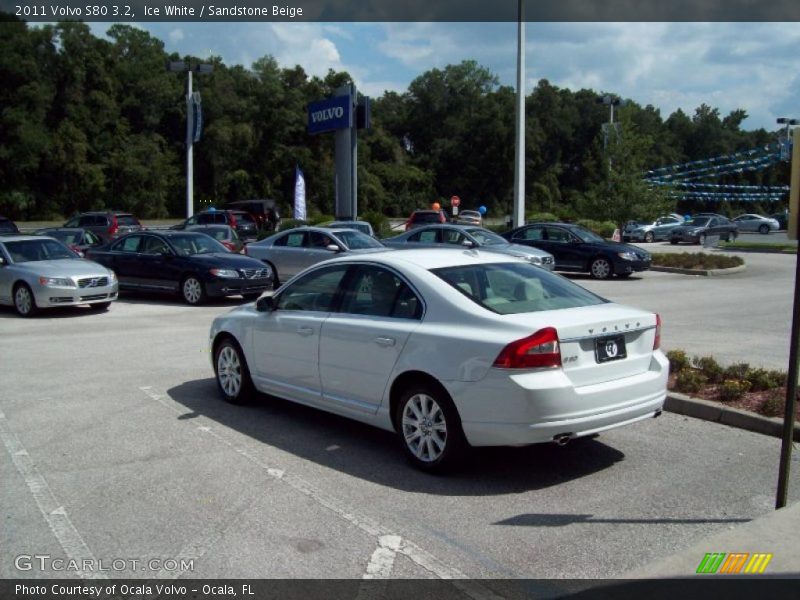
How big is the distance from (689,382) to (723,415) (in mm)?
630

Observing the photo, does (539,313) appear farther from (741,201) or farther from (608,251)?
(741,201)

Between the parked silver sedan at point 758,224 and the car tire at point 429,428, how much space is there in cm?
5803

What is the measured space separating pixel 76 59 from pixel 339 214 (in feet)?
129

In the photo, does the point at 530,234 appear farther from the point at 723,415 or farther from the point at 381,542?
the point at 381,542

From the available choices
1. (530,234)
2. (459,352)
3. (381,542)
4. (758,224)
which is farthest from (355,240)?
(758,224)

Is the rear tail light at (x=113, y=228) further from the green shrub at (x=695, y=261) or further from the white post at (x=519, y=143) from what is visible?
the green shrub at (x=695, y=261)

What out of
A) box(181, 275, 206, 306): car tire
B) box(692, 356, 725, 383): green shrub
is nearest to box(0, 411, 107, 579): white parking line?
box(692, 356, 725, 383): green shrub

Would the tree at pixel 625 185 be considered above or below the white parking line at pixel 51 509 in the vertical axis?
above

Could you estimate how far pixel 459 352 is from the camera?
5.65 m

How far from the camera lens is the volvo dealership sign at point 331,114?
32312mm

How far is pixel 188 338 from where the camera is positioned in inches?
487

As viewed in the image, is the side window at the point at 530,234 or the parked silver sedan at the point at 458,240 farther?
the side window at the point at 530,234

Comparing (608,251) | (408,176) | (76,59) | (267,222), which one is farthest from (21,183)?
(608,251)

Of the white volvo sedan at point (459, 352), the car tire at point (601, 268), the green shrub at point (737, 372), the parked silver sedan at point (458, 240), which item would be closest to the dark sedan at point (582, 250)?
the car tire at point (601, 268)
